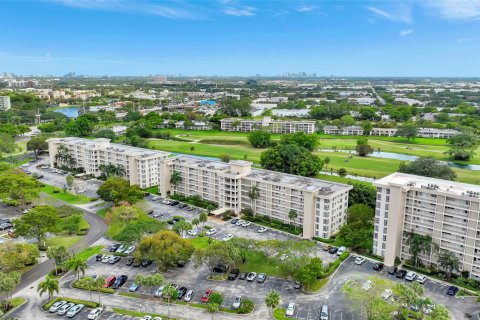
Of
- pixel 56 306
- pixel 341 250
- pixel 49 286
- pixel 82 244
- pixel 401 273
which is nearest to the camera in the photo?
pixel 49 286

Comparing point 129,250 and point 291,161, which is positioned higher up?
point 291,161

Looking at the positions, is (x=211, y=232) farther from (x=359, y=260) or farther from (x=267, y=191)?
(x=359, y=260)

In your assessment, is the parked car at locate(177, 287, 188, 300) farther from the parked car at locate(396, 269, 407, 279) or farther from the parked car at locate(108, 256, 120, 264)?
the parked car at locate(396, 269, 407, 279)

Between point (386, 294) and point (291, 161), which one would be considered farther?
point (291, 161)

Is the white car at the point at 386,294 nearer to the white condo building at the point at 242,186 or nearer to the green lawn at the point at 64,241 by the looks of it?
the white condo building at the point at 242,186

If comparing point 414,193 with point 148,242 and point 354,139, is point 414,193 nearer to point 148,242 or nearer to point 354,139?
point 148,242

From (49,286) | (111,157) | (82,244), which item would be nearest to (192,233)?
(82,244)
